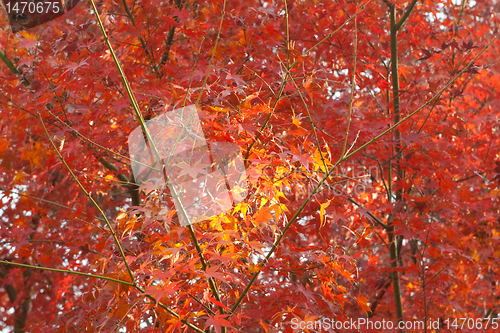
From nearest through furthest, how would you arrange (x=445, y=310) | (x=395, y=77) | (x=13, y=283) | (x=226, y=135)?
1. (x=226, y=135)
2. (x=395, y=77)
3. (x=445, y=310)
4. (x=13, y=283)

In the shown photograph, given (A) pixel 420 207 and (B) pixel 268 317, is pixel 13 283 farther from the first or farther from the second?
(A) pixel 420 207

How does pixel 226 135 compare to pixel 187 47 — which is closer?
pixel 226 135

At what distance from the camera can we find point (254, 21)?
2764mm

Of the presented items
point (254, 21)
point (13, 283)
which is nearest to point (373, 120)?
point (254, 21)

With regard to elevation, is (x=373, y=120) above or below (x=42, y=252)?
above

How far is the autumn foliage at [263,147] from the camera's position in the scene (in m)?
1.78

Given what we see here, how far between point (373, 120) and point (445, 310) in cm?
200

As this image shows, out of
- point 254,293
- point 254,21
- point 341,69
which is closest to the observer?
point 254,293

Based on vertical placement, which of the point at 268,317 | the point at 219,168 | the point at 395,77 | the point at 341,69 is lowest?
the point at 268,317

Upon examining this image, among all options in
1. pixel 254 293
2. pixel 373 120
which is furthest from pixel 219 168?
pixel 373 120

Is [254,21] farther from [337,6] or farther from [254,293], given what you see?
[254,293]

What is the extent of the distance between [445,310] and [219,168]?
2956 mm

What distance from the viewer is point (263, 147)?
1.89 meters

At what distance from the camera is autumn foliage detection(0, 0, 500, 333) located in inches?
70.1
